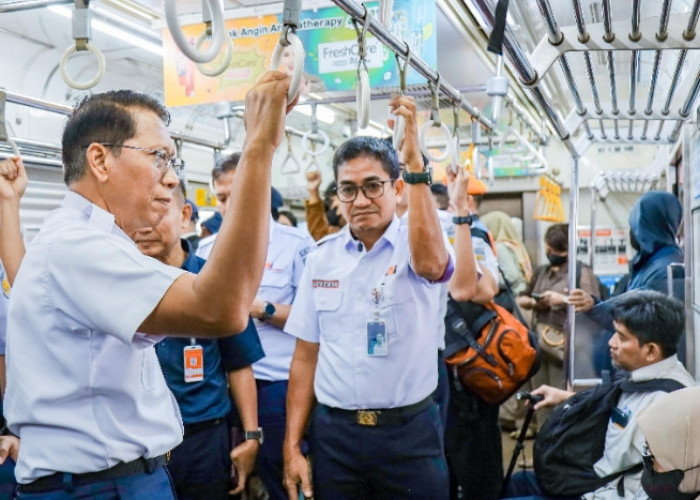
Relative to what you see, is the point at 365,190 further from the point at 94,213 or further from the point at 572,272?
the point at 572,272

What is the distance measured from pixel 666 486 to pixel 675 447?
13 centimetres

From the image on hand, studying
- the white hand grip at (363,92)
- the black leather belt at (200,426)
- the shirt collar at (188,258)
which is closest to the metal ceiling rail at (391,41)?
the white hand grip at (363,92)

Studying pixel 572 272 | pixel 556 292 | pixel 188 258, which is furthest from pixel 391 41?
pixel 556 292

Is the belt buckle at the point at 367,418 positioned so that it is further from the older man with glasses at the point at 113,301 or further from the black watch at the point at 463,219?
the black watch at the point at 463,219

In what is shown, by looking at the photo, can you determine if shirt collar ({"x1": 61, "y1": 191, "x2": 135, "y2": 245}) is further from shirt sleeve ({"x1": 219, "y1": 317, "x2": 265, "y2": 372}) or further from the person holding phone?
the person holding phone

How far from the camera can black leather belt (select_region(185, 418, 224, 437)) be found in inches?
96.4

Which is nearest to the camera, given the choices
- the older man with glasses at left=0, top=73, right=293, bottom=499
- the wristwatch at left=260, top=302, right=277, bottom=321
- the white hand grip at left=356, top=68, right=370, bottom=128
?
the older man with glasses at left=0, top=73, right=293, bottom=499

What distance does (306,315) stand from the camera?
2.55 m

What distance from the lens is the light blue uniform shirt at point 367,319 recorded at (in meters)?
2.30

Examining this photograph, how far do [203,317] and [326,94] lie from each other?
2.56 m

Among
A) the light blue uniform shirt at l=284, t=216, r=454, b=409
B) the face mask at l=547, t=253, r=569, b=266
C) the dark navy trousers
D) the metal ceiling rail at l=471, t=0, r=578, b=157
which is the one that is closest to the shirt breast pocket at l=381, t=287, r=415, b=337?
the light blue uniform shirt at l=284, t=216, r=454, b=409

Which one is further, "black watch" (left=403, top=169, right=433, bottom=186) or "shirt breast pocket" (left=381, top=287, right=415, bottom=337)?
"shirt breast pocket" (left=381, top=287, right=415, bottom=337)

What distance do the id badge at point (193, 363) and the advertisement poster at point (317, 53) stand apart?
6.12 ft

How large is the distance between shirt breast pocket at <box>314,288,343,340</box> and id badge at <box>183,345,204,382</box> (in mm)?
472
